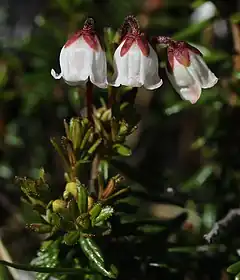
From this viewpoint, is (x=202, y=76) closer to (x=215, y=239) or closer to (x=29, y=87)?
(x=215, y=239)

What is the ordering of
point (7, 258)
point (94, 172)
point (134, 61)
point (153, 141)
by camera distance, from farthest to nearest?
1. point (153, 141)
2. point (7, 258)
3. point (94, 172)
4. point (134, 61)

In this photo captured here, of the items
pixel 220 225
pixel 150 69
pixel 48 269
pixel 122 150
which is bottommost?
pixel 220 225

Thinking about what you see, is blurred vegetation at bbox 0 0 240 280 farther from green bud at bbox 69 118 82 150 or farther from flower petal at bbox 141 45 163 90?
flower petal at bbox 141 45 163 90

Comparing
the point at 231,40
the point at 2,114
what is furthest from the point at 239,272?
the point at 2,114

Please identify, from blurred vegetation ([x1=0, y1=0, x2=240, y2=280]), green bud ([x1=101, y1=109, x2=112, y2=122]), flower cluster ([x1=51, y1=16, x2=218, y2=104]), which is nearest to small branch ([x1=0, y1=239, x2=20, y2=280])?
blurred vegetation ([x1=0, y1=0, x2=240, y2=280])

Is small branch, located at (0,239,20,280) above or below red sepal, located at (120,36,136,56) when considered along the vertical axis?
below

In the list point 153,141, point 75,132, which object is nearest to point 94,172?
point 75,132

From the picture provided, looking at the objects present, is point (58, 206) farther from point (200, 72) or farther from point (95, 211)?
point (200, 72)

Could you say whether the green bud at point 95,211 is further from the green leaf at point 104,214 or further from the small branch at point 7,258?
the small branch at point 7,258
